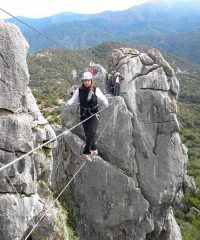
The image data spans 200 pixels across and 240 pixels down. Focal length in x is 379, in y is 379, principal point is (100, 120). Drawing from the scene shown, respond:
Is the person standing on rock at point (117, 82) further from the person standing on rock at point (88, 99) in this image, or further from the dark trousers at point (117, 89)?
the person standing on rock at point (88, 99)

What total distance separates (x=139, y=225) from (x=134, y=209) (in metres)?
1.30

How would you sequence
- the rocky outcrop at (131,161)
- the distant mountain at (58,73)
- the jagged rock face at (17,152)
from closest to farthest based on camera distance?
the jagged rock face at (17,152)
the rocky outcrop at (131,161)
the distant mountain at (58,73)

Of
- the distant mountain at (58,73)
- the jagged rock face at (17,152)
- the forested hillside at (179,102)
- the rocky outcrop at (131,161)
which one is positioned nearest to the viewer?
the jagged rock face at (17,152)

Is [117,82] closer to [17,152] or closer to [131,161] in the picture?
[131,161]

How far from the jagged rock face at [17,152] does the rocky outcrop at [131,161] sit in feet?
25.8

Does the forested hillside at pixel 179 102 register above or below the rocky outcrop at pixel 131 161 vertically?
below

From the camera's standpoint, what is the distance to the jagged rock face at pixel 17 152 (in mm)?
13195

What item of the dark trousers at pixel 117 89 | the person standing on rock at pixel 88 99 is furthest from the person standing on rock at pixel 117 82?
the person standing on rock at pixel 88 99

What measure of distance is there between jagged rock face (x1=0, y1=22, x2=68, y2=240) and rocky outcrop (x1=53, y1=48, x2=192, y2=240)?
25.8ft

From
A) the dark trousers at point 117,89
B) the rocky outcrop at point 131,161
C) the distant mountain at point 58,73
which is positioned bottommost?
the distant mountain at point 58,73

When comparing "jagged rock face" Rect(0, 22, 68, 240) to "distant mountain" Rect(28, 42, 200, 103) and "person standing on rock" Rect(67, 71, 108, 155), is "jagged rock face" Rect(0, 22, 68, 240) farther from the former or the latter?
"distant mountain" Rect(28, 42, 200, 103)

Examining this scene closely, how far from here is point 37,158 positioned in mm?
14875

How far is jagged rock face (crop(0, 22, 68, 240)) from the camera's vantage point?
43.3 ft

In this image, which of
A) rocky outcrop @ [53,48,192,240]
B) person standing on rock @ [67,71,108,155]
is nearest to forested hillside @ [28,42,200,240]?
rocky outcrop @ [53,48,192,240]
